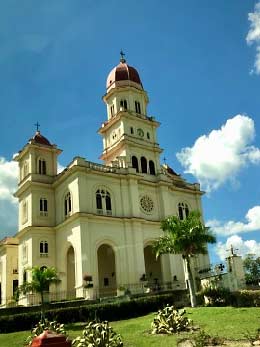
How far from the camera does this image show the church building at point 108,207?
39000mm

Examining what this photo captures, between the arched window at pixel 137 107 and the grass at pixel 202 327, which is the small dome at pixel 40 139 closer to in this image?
the arched window at pixel 137 107

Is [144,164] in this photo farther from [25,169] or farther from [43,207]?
[25,169]

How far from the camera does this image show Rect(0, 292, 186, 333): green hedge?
79.7 ft

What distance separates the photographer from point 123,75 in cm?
5094

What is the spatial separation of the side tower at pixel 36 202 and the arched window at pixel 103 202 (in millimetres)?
5533

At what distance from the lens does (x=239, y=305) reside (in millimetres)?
24609

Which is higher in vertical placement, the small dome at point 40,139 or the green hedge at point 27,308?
the small dome at point 40,139

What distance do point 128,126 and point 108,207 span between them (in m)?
10.9

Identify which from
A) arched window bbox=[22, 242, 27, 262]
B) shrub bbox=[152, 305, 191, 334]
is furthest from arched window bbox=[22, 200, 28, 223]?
shrub bbox=[152, 305, 191, 334]

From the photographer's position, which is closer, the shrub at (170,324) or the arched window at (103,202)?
the shrub at (170,324)

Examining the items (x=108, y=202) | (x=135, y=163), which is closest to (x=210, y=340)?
(x=108, y=202)

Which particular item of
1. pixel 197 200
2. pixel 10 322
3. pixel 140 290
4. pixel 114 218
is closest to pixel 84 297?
pixel 140 290

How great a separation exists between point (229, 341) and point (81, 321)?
43.1 feet

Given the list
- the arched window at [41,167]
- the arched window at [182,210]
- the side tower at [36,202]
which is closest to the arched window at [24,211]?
the side tower at [36,202]
